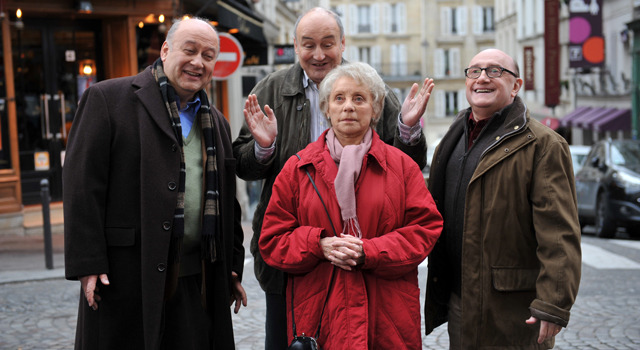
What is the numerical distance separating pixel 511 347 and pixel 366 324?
0.72 meters

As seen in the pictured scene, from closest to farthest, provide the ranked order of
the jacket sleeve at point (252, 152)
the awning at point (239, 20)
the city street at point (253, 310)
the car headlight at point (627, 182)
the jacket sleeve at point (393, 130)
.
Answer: the jacket sleeve at point (393, 130)
the jacket sleeve at point (252, 152)
the city street at point (253, 310)
the car headlight at point (627, 182)
the awning at point (239, 20)

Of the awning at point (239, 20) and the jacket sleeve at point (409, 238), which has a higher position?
the awning at point (239, 20)

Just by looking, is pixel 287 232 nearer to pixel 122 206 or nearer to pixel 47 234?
pixel 122 206

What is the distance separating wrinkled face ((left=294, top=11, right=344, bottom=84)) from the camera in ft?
12.8

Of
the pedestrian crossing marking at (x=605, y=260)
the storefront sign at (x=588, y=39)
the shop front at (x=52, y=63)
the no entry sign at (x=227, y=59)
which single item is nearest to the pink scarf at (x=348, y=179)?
the pedestrian crossing marking at (x=605, y=260)

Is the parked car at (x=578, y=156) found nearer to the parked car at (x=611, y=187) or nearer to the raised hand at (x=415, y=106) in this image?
the parked car at (x=611, y=187)

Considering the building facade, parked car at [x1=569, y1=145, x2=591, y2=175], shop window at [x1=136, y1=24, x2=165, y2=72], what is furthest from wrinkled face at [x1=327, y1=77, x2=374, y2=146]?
the building facade

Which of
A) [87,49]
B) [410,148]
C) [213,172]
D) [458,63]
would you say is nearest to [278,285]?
[213,172]

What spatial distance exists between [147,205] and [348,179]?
0.93 meters

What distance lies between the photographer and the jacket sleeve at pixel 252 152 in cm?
396

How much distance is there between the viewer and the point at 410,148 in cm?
379

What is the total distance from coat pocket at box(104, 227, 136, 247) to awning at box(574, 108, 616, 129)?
87.1ft

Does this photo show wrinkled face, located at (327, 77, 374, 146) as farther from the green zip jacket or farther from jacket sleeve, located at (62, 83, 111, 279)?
jacket sleeve, located at (62, 83, 111, 279)

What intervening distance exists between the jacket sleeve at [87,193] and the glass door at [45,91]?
32.4 feet
